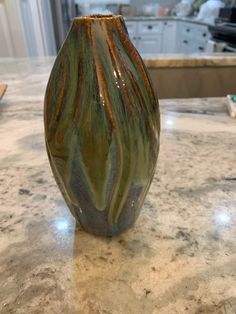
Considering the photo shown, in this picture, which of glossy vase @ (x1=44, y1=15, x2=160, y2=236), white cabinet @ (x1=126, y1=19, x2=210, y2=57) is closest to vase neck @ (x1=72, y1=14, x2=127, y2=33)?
glossy vase @ (x1=44, y1=15, x2=160, y2=236)

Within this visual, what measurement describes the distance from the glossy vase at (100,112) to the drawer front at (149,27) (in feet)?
10.5

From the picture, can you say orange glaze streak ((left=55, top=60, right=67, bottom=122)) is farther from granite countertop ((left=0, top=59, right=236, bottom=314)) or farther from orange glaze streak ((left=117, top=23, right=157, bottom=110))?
granite countertop ((left=0, top=59, right=236, bottom=314))

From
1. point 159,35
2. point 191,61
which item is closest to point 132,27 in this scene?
point 159,35

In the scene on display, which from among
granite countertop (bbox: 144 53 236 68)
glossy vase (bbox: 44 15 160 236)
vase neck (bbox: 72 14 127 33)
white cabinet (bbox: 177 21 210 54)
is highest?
vase neck (bbox: 72 14 127 33)

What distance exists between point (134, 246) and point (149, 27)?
3.28 meters

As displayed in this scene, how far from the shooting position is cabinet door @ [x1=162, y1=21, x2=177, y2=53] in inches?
124

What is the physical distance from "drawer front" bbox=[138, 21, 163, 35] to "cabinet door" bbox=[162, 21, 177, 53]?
58 mm

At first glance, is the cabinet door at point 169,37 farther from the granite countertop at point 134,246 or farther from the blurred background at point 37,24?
the granite countertop at point 134,246

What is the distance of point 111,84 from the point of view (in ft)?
0.82

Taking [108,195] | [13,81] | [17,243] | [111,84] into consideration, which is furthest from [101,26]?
[13,81]

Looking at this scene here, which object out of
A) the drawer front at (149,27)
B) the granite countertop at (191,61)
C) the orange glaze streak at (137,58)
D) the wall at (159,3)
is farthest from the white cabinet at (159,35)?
the orange glaze streak at (137,58)

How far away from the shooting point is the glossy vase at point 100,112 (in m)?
0.25

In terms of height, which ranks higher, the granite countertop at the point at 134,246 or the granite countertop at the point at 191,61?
the granite countertop at the point at 191,61

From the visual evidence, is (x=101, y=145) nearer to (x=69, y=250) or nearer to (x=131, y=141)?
(x=131, y=141)
